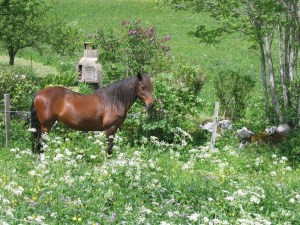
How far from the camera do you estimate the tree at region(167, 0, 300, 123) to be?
44.8 ft

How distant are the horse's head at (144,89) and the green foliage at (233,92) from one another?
3.98 meters

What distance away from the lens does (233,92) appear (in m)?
16.0

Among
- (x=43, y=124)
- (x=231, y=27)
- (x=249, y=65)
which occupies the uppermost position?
(x=231, y=27)

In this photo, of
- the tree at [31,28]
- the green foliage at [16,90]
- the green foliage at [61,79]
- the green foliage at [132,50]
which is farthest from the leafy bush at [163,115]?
the tree at [31,28]

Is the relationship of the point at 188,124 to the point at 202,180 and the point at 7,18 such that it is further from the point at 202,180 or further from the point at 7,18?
the point at 7,18

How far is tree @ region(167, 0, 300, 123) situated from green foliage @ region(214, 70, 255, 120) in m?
0.73

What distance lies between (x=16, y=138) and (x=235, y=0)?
581cm

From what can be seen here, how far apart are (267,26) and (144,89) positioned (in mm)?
4227

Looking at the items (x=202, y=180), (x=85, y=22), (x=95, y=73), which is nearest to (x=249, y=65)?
(x=95, y=73)

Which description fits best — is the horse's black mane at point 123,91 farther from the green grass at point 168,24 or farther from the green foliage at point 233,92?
the green grass at point 168,24

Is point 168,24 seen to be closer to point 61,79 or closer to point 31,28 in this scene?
point 31,28

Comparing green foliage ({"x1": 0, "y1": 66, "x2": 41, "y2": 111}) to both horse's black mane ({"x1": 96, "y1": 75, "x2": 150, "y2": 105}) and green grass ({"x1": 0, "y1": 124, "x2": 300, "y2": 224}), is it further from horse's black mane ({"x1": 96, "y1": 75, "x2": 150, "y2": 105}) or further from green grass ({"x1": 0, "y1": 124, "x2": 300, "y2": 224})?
green grass ({"x1": 0, "y1": 124, "x2": 300, "y2": 224})

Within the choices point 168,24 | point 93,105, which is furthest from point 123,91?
point 168,24

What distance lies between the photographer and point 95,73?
19.4 metres
